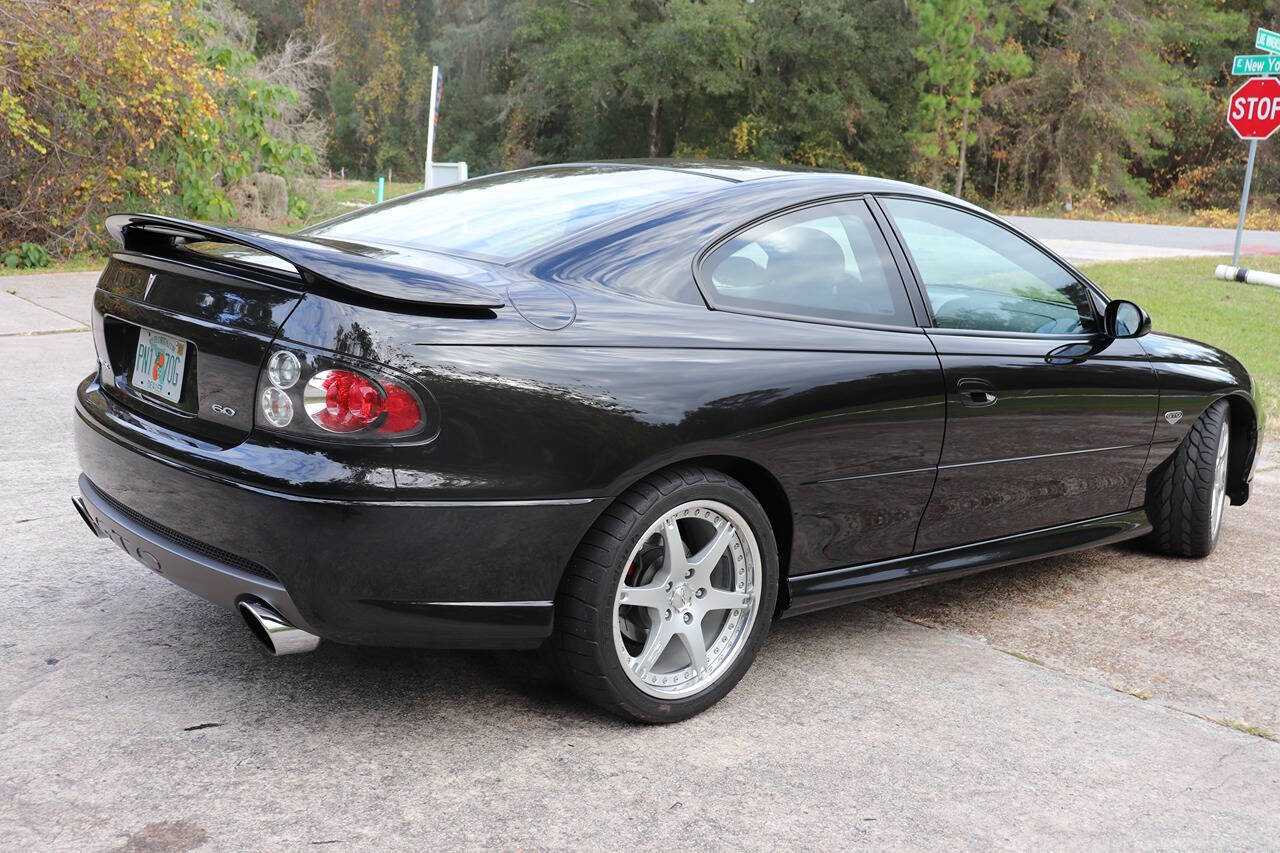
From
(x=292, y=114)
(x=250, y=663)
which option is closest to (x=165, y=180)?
(x=292, y=114)

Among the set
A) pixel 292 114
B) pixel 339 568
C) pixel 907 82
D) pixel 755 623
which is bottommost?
pixel 755 623

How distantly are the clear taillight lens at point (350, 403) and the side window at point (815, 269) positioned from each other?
100cm

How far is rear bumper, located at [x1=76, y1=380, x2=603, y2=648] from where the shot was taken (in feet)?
8.91

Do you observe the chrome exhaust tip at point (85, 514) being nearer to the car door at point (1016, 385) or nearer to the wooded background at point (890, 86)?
the car door at point (1016, 385)

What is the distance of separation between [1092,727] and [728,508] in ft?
3.98

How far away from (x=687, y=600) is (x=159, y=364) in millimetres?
1491

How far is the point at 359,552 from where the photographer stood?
107 inches

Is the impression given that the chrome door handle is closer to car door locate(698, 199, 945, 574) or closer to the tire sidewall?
car door locate(698, 199, 945, 574)

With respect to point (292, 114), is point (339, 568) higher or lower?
lower

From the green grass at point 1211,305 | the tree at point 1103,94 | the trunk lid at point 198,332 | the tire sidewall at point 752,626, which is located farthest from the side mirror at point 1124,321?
the tree at point 1103,94

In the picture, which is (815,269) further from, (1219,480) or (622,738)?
(1219,480)

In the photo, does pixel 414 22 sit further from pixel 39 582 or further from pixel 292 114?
pixel 39 582

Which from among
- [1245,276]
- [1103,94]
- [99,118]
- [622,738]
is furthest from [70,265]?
[1103,94]

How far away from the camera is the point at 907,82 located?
43.6 metres
